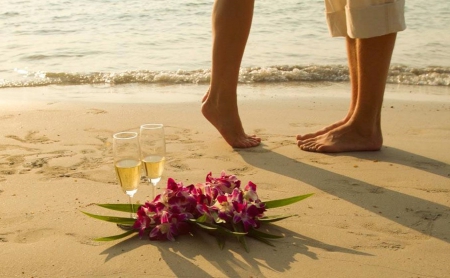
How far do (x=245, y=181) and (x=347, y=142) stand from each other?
2.40 ft

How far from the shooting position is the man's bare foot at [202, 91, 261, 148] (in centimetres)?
362

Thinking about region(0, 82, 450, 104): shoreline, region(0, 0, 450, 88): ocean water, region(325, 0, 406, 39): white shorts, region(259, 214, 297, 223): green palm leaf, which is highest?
region(325, 0, 406, 39): white shorts

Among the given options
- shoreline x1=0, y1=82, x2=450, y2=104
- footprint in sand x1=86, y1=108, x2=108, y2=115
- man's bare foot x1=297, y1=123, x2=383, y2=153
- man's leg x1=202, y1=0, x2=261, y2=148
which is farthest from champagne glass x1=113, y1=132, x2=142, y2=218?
shoreline x1=0, y1=82, x2=450, y2=104

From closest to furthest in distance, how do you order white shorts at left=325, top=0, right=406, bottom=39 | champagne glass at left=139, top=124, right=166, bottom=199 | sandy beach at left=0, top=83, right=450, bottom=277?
sandy beach at left=0, top=83, right=450, bottom=277, champagne glass at left=139, top=124, right=166, bottom=199, white shorts at left=325, top=0, right=406, bottom=39

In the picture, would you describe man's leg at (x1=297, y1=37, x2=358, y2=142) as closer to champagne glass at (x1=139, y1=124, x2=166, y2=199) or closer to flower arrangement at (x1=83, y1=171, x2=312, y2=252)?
flower arrangement at (x1=83, y1=171, x2=312, y2=252)

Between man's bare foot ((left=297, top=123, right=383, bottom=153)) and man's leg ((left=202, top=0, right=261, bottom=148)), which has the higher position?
man's leg ((left=202, top=0, right=261, bottom=148))

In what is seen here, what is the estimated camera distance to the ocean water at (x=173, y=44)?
20.5 ft

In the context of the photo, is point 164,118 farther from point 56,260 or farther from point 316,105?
point 56,260

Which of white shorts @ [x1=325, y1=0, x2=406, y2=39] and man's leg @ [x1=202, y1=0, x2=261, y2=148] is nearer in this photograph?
white shorts @ [x1=325, y1=0, x2=406, y2=39]

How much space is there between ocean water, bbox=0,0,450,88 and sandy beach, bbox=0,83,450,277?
1.16 m

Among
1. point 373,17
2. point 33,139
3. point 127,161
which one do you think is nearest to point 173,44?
point 33,139

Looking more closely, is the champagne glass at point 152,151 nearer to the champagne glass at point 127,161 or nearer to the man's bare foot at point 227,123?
A: the champagne glass at point 127,161

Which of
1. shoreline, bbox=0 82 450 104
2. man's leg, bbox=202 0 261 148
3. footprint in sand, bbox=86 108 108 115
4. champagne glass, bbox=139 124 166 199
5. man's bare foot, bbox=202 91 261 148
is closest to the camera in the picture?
champagne glass, bbox=139 124 166 199

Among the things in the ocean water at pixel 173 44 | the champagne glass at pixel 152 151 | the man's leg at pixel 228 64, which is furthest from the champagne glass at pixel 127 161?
the ocean water at pixel 173 44
